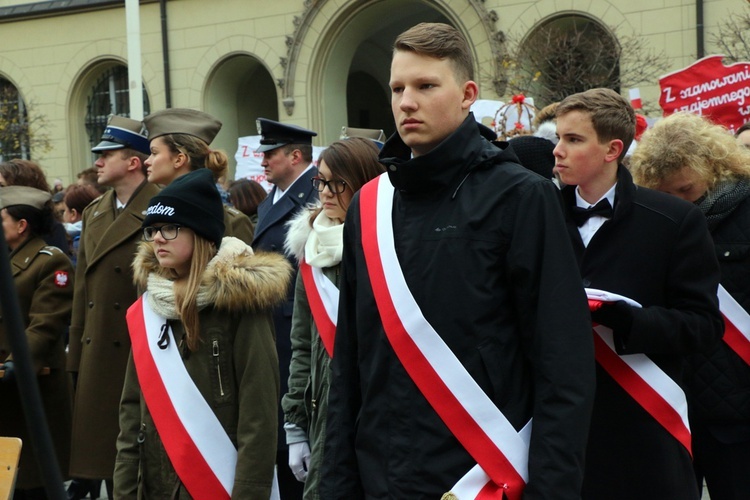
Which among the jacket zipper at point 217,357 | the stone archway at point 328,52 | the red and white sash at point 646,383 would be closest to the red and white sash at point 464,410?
the red and white sash at point 646,383

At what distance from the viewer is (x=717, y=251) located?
13.7 feet

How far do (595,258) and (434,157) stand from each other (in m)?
1.03

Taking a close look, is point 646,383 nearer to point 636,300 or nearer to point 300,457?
point 636,300

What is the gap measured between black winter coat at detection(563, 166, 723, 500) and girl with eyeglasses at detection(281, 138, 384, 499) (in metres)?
0.95

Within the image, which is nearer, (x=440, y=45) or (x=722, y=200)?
(x=440, y=45)

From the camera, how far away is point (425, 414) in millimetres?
2637

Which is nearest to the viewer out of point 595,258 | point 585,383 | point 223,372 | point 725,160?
point 585,383

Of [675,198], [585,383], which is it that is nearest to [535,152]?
[675,198]

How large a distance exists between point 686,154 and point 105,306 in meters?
2.78

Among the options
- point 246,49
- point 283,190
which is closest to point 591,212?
point 283,190

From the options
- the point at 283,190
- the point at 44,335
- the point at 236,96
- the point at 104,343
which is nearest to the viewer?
the point at 104,343

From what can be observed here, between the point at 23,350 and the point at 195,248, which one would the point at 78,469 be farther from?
the point at 23,350

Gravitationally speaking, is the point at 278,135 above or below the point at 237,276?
above

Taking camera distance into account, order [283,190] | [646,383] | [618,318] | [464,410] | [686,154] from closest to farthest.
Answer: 1. [464,410]
2. [618,318]
3. [646,383]
4. [686,154]
5. [283,190]
